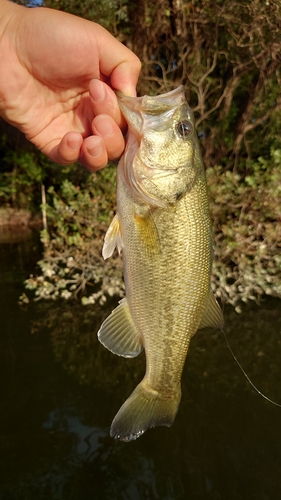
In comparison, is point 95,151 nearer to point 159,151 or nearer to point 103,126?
point 103,126

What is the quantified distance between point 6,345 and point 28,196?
29.8ft

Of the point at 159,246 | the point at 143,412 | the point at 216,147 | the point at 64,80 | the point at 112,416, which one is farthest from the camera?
the point at 216,147

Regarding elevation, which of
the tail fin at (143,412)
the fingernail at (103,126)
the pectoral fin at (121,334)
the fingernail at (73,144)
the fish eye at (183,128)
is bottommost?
the tail fin at (143,412)

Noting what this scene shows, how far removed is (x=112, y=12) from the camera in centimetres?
812

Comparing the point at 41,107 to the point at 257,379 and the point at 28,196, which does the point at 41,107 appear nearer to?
the point at 257,379

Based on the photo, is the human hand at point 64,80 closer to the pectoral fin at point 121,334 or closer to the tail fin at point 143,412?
the pectoral fin at point 121,334

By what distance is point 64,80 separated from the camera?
2393mm

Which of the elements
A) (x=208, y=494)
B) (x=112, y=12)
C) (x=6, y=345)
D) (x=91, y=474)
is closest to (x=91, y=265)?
(x=6, y=345)

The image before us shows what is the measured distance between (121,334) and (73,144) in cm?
103

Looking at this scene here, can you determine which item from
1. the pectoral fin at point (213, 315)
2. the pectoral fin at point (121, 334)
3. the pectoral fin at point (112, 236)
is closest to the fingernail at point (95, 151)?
the pectoral fin at point (112, 236)

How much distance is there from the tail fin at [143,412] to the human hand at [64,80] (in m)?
1.25

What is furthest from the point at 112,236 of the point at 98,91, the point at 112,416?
the point at 112,416

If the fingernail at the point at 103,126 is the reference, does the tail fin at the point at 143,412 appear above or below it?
below

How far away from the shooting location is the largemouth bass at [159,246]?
1.96 m
